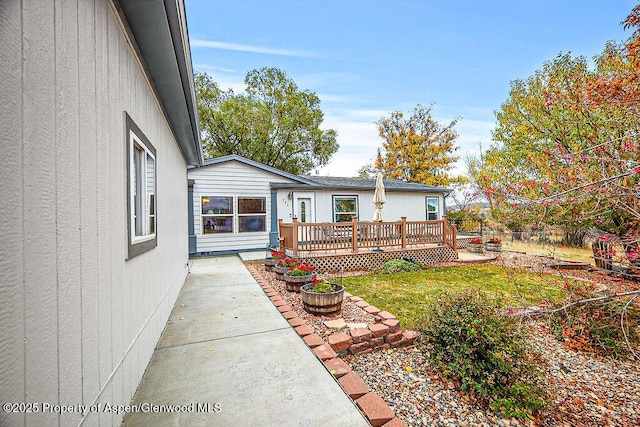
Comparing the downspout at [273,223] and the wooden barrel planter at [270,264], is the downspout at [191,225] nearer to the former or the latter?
the downspout at [273,223]

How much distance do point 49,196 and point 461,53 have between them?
14.1 meters

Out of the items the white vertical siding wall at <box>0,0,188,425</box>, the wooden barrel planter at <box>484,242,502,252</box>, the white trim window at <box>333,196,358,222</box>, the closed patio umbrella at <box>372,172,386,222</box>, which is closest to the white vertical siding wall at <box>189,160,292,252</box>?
the white trim window at <box>333,196,358,222</box>

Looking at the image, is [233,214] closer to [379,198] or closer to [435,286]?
[379,198]

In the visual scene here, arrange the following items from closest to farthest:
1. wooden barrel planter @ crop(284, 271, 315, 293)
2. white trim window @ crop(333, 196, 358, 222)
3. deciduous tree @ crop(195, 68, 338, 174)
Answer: wooden barrel planter @ crop(284, 271, 315, 293) → white trim window @ crop(333, 196, 358, 222) → deciduous tree @ crop(195, 68, 338, 174)

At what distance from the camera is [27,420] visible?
96 centimetres

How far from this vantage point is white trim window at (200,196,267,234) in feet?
32.3

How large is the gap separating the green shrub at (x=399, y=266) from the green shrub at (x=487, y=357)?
15.4ft

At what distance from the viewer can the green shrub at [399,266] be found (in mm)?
7539

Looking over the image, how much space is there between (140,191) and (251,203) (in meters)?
7.54

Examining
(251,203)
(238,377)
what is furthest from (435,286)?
(251,203)

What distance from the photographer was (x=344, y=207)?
12156 mm

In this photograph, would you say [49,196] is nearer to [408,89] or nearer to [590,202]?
[590,202]

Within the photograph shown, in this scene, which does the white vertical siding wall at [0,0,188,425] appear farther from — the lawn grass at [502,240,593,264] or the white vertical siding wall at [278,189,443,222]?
the lawn grass at [502,240,593,264]

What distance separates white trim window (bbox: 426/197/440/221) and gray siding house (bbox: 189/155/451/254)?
3006 millimetres
